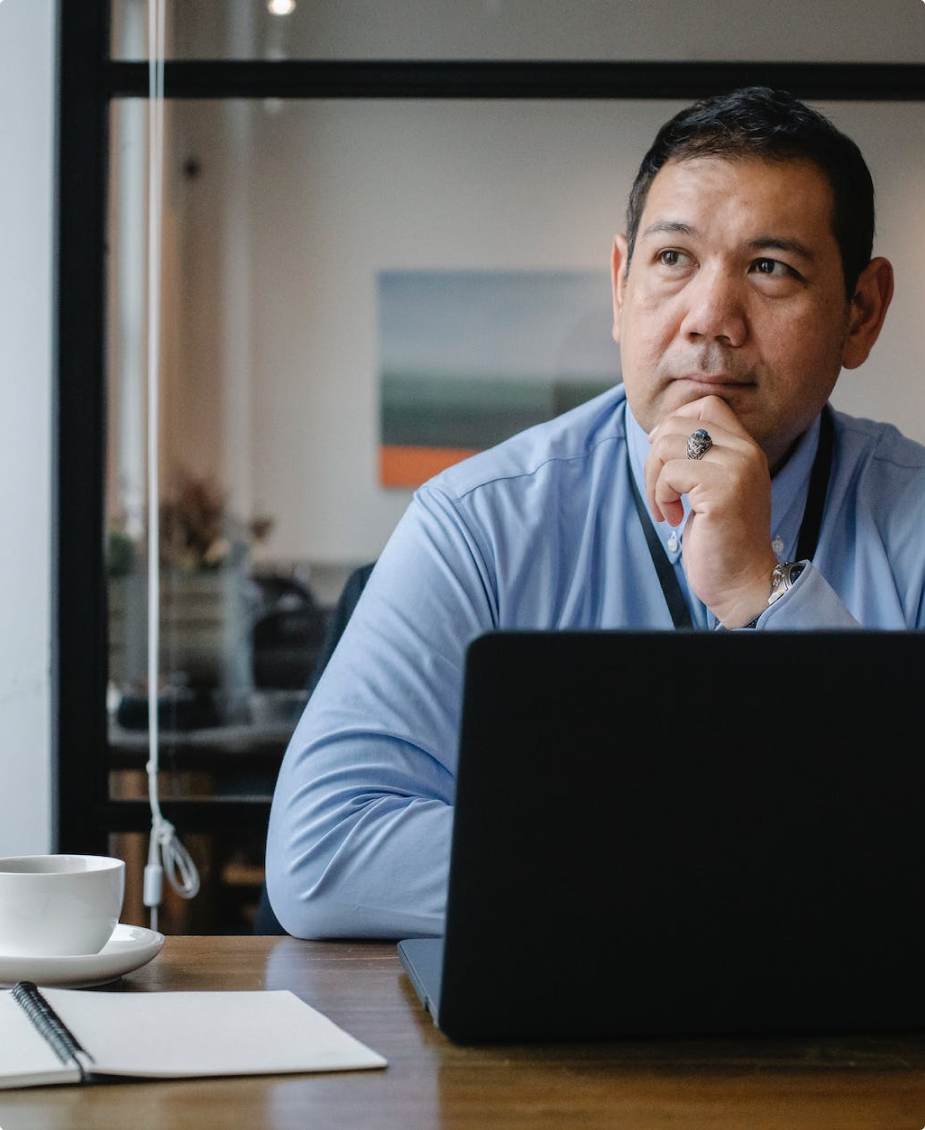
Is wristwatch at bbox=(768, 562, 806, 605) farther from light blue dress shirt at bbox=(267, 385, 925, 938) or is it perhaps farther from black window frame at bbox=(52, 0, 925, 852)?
black window frame at bbox=(52, 0, 925, 852)

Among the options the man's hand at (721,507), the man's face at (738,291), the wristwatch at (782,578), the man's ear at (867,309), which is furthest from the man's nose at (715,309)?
the wristwatch at (782,578)

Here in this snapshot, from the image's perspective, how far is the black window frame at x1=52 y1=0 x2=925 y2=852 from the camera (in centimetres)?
291

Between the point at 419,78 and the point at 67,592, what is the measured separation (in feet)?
4.57

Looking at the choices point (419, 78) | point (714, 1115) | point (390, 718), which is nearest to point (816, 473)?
point (390, 718)

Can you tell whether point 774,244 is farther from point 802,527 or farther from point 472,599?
point 472,599

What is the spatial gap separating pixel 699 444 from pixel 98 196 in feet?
6.16

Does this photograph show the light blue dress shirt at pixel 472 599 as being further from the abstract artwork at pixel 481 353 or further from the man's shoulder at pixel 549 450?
the abstract artwork at pixel 481 353

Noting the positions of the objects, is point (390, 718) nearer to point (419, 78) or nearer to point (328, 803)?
point (328, 803)

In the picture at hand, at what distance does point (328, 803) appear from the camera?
49.7 inches

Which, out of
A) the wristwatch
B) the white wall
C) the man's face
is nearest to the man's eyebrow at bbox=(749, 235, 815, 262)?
the man's face

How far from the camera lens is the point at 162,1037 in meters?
0.78

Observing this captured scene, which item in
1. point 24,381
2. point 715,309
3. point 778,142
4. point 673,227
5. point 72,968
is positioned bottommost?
point 72,968

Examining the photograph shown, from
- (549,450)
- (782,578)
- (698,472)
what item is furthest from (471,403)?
(782,578)

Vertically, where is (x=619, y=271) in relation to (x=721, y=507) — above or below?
above
